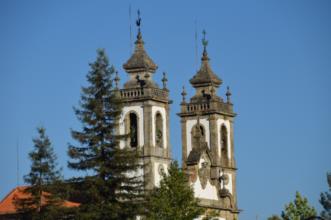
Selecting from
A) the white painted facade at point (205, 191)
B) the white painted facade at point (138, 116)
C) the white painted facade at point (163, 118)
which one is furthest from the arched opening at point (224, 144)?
the white painted facade at point (138, 116)

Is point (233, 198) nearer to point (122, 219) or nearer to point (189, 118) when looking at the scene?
point (189, 118)

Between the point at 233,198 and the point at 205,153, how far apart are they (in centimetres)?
565

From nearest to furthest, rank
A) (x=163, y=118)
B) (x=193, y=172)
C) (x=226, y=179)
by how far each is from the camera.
Answer: (x=163, y=118), (x=193, y=172), (x=226, y=179)

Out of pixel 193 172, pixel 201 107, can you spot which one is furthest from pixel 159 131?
pixel 201 107

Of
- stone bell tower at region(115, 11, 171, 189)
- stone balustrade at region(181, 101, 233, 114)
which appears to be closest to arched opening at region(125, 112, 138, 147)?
stone bell tower at region(115, 11, 171, 189)

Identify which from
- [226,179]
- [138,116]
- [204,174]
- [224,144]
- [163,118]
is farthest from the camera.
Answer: [224,144]

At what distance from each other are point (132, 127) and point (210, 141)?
12.0 metres

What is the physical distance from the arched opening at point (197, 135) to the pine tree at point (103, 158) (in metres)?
31.1

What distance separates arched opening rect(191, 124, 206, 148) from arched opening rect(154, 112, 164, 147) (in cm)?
698

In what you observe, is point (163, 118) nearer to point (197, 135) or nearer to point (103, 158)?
point (197, 135)

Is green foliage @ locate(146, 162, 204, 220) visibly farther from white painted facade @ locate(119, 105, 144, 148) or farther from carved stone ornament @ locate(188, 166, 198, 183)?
carved stone ornament @ locate(188, 166, 198, 183)

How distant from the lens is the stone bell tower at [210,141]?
11475 cm

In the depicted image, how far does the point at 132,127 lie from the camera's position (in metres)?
109

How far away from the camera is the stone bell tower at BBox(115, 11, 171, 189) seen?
108 metres
